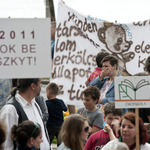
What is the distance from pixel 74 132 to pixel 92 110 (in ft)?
3.57

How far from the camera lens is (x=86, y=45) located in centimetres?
601

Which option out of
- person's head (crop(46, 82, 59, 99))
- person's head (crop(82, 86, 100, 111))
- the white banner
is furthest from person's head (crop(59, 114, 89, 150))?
the white banner

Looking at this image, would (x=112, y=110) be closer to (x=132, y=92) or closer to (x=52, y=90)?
(x=132, y=92)

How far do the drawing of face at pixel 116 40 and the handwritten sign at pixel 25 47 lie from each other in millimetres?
3133

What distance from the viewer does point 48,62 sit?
2895 millimetres

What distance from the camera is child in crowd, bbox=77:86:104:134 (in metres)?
4.05

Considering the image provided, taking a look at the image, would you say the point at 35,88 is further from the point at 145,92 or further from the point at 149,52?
the point at 149,52

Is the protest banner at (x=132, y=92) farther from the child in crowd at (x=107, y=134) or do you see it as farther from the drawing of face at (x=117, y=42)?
the drawing of face at (x=117, y=42)

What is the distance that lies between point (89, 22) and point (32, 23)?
3304mm

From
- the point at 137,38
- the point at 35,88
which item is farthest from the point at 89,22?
the point at 35,88

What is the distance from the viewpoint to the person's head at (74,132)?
10.2 feet

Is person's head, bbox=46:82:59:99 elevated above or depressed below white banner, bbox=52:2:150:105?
below

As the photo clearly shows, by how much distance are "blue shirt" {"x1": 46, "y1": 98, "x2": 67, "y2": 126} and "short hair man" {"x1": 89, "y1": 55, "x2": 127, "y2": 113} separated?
898 mm

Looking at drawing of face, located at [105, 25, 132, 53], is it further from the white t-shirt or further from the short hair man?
the white t-shirt
